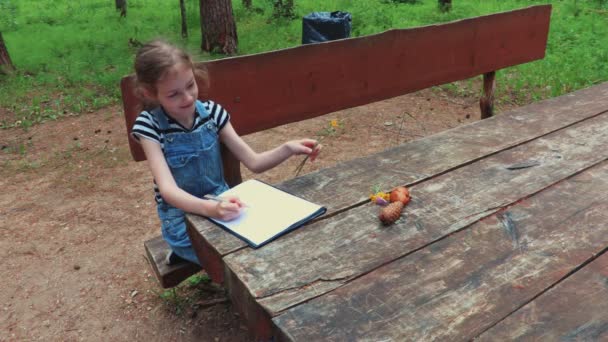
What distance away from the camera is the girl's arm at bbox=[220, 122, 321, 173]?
204 centimetres

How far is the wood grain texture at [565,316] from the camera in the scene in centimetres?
112

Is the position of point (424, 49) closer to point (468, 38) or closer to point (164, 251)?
point (468, 38)

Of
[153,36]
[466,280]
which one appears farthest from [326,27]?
[466,280]

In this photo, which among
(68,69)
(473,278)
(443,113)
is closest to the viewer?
(473,278)

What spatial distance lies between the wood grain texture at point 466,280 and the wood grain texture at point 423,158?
0.38 metres

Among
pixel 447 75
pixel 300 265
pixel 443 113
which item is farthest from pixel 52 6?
pixel 300 265

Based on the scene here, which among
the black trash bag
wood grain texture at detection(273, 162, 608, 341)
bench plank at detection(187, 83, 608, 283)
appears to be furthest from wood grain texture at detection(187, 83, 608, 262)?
the black trash bag

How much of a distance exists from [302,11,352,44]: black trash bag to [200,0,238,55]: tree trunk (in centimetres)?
147

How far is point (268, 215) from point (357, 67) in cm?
146

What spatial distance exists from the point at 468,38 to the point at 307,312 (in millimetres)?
2664

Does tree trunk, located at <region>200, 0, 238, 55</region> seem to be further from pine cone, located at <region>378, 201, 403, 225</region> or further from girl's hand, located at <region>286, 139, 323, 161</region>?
pine cone, located at <region>378, 201, 403, 225</region>

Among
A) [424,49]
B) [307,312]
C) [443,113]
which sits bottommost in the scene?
[443,113]

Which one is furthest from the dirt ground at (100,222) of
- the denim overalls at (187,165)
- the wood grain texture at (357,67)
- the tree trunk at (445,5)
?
the tree trunk at (445,5)

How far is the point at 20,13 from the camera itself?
12.8 metres
